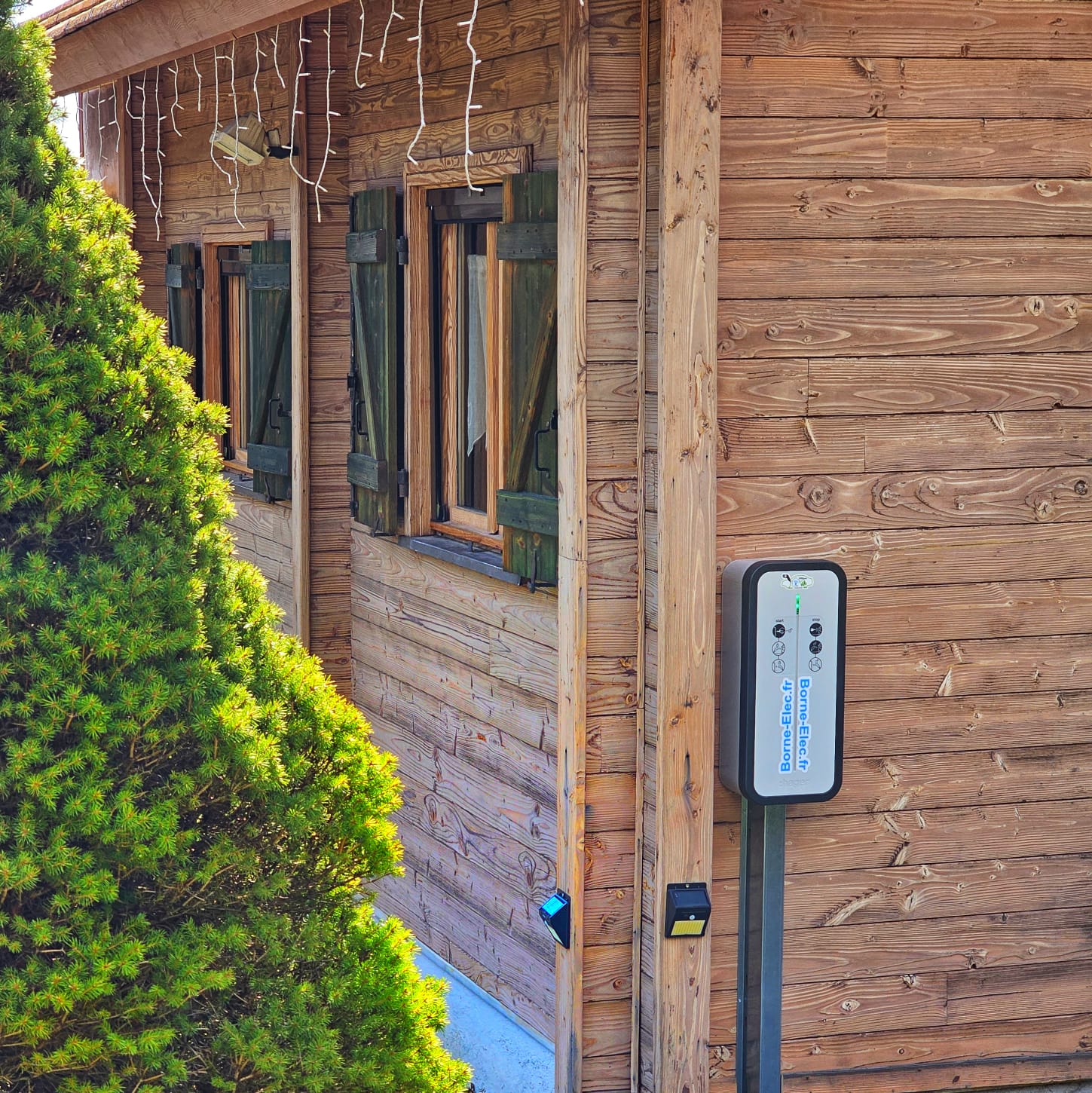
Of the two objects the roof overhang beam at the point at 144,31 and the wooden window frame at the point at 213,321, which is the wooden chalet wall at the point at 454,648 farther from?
the wooden window frame at the point at 213,321

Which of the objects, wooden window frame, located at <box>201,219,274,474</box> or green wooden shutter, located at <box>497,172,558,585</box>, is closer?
green wooden shutter, located at <box>497,172,558,585</box>

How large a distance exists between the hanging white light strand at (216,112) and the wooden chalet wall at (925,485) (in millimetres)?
4238

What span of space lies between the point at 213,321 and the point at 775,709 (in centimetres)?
564

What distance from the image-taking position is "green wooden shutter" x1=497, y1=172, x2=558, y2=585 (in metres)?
5.03

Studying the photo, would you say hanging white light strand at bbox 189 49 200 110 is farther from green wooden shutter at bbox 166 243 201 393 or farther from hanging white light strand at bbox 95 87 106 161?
hanging white light strand at bbox 95 87 106 161

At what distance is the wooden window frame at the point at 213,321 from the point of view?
8781mm

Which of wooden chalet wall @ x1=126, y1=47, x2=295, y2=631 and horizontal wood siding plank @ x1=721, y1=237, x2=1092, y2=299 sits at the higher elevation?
wooden chalet wall @ x1=126, y1=47, x2=295, y2=631

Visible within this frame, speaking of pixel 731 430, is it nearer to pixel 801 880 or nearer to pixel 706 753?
pixel 706 753

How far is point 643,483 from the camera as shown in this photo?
4281 millimetres

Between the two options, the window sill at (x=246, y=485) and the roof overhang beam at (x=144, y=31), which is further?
the window sill at (x=246, y=485)

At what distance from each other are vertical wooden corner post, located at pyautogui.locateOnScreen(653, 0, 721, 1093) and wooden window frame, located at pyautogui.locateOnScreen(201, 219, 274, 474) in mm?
4875

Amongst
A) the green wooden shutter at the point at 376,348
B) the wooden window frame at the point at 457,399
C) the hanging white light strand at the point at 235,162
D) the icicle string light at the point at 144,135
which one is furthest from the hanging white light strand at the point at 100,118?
the wooden window frame at the point at 457,399

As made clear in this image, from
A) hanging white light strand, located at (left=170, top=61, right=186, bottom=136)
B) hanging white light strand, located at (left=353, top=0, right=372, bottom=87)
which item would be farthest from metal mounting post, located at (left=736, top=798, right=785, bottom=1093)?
hanging white light strand, located at (left=170, top=61, right=186, bottom=136)

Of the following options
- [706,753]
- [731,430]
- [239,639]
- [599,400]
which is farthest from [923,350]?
[239,639]
